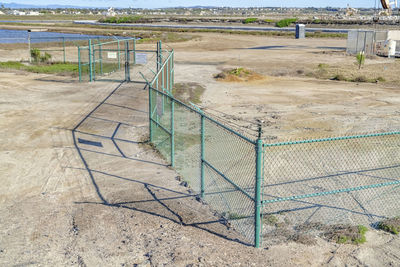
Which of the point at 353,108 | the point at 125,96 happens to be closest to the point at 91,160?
the point at 125,96

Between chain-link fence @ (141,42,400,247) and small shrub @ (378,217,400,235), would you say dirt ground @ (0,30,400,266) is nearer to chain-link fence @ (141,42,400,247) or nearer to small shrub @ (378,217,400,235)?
small shrub @ (378,217,400,235)

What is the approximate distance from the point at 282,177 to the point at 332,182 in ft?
3.81

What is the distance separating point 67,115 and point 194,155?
7.40 meters

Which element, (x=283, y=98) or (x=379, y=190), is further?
(x=283, y=98)

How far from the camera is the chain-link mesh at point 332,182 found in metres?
9.11

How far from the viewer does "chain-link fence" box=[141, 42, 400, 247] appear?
8.73 m

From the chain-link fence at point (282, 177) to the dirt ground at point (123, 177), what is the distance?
48cm

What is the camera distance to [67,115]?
1848 cm

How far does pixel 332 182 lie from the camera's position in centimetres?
1106

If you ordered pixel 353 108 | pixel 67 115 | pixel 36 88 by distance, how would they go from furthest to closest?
pixel 36 88
pixel 353 108
pixel 67 115

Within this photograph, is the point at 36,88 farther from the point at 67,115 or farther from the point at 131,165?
the point at 131,165

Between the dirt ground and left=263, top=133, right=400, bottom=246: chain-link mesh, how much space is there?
89 cm

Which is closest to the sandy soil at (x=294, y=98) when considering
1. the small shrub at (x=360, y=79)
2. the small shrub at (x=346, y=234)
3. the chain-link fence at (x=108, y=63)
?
the small shrub at (x=360, y=79)

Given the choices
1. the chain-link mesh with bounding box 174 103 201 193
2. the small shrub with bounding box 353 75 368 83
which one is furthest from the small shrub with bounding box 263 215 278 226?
the small shrub with bounding box 353 75 368 83
